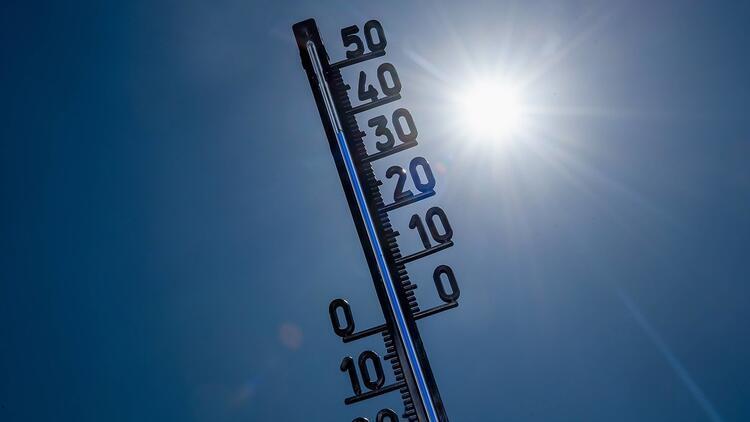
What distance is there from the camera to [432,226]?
4.25 meters

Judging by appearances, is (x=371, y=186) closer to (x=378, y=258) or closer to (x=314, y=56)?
(x=378, y=258)

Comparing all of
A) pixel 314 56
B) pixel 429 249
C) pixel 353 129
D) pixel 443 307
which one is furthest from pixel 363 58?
pixel 443 307

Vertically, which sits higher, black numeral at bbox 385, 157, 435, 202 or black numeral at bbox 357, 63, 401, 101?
black numeral at bbox 357, 63, 401, 101

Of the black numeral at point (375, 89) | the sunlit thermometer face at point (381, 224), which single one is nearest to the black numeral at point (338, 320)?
the sunlit thermometer face at point (381, 224)

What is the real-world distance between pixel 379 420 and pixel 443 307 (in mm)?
977

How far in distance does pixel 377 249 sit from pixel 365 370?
3.13ft

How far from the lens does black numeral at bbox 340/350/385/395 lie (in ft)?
12.7

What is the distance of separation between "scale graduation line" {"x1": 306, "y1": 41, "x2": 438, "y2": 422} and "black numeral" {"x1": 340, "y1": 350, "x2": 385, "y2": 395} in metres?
0.27

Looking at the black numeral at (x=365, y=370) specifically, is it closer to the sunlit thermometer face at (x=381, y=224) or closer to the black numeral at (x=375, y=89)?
the sunlit thermometer face at (x=381, y=224)

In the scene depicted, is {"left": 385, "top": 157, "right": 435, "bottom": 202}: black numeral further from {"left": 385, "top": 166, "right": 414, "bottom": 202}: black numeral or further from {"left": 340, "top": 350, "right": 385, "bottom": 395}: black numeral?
{"left": 340, "top": 350, "right": 385, "bottom": 395}: black numeral

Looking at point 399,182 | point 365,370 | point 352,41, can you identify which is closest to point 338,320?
point 365,370

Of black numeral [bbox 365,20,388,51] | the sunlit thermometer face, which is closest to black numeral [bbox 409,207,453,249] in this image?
the sunlit thermometer face

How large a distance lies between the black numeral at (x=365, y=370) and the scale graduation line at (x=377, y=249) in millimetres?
274

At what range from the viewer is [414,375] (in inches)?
148
